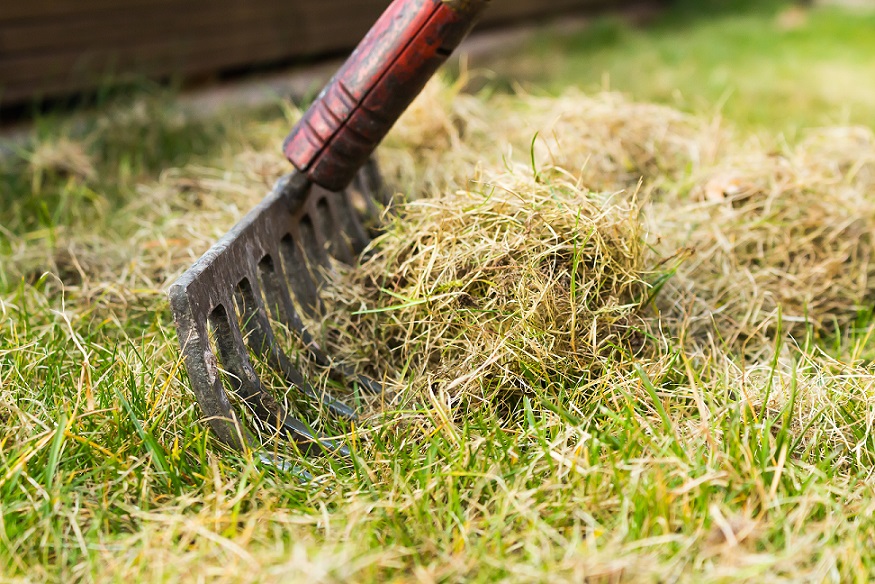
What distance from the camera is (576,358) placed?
1813mm

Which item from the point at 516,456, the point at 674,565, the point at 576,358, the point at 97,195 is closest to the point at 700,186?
the point at 576,358

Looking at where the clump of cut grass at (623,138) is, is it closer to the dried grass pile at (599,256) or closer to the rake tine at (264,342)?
the dried grass pile at (599,256)

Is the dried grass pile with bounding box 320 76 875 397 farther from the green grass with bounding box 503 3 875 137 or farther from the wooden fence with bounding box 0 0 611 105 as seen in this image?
the wooden fence with bounding box 0 0 611 105

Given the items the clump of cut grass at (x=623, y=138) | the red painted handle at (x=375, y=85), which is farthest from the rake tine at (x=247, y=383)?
the clump of cut grass at (x=623, y=138)

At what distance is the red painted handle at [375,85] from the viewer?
75.3 inches

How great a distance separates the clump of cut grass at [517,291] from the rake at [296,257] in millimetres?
222

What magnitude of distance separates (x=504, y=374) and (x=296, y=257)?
71cm

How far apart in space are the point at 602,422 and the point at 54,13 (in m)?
3.62

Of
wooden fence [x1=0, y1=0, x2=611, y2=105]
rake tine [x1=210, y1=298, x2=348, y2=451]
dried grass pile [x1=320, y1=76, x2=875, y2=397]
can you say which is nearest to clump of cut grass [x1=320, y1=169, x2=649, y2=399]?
dried grass pile [x1=320, y1=76, x2=875, y2=397]

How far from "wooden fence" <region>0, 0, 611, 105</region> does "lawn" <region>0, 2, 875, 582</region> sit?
1.04 m

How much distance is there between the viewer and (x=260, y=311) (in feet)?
6.14

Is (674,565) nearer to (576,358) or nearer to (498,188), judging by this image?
(576,358)

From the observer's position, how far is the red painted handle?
1912 millimetres

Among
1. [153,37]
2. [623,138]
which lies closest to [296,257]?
[623,138]
